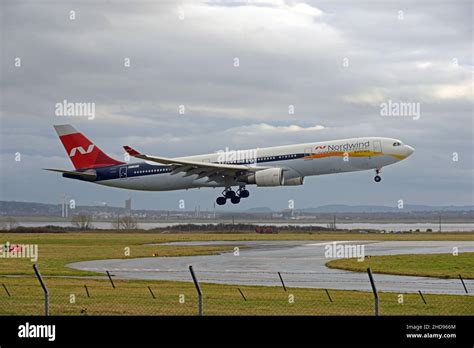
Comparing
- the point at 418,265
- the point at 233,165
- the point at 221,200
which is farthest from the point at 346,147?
the point at 418,265

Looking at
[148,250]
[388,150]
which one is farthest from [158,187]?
[388,150]

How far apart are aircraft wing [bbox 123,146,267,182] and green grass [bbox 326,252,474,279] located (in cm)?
1953

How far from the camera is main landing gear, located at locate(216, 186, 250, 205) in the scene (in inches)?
2763

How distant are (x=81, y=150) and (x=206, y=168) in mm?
16376

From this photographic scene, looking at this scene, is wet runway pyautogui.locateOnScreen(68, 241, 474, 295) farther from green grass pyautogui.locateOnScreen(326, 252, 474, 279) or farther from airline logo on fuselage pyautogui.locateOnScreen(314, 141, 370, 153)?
airline logo on fuselage pyautogui.locateOnScreen(314, 141, 370, 153)

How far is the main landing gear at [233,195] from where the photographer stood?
70188mm

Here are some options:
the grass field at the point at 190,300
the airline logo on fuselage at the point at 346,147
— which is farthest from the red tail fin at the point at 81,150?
the grass field at the point at 190,300

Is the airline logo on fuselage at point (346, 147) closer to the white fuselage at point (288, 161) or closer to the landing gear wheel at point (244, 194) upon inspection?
the white fuselage at point (288, 161)

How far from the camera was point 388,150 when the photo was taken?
62062mm

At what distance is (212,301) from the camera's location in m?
Answer: 27.1

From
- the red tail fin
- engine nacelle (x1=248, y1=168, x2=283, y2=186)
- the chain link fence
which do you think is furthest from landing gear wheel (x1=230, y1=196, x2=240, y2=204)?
the chain link fence

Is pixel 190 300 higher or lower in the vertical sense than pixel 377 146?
lower

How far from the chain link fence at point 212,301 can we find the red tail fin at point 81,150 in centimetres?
4210
